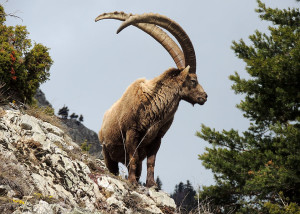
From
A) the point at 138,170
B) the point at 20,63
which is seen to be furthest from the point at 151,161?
the point at 20,63

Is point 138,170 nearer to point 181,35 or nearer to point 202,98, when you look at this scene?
point 202,98

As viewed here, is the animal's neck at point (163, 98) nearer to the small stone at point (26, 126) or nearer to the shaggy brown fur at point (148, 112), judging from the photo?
the shaggy brown fur at point (148, 112)

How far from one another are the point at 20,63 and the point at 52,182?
538cm

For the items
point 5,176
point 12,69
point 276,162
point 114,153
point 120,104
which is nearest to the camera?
point 5,176

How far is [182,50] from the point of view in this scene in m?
7.99

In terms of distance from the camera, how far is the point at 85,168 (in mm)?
6477

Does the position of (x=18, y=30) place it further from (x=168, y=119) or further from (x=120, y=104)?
(x=168, y=119)

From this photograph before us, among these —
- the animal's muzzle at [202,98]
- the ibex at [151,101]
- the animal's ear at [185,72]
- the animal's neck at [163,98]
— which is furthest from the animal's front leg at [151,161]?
the animal's ear at [185,72]

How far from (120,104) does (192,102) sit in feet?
5.02

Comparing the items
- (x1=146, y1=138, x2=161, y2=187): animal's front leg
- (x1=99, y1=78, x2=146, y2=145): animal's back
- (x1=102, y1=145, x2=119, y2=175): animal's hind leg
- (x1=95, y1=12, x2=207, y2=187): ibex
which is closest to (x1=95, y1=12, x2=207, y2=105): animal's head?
(x1=95, y1=12, x2=207, y2=187): ibex

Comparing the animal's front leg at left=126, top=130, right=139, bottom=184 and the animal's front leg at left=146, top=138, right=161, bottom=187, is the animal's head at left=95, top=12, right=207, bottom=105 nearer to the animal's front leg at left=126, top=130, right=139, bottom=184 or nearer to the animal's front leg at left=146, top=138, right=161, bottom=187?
the animal's front leg at left=146, top=138, right=161, bottom=187

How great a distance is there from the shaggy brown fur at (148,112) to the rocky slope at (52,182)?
2.18 ft

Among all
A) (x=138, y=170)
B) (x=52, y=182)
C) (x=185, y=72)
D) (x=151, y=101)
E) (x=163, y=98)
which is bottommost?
(x=52, y=182)

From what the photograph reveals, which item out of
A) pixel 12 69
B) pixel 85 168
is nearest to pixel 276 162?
pixel 85 168
